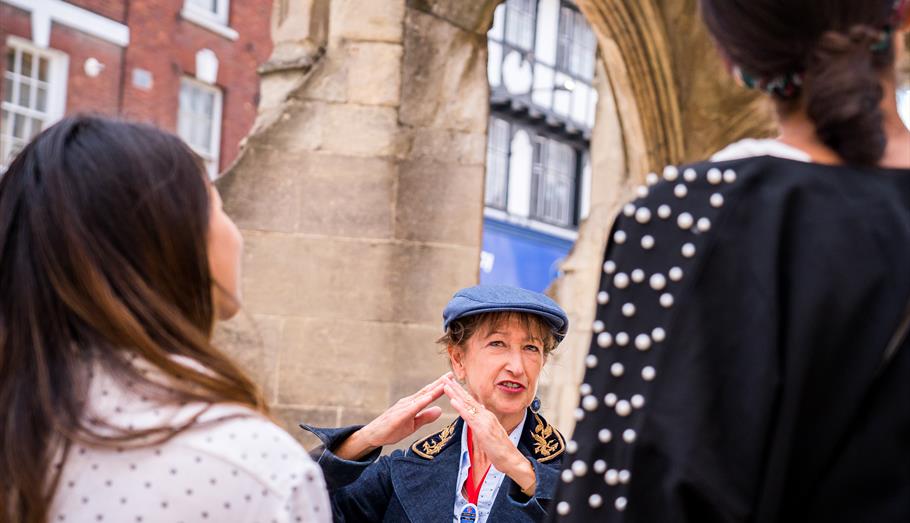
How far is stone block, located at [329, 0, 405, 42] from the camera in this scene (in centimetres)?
539

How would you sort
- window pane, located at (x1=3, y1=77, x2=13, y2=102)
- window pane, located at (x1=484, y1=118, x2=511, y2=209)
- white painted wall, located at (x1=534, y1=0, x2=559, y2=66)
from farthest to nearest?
white painted wall, located at (x1=534, y1=0, x2=559, y2=66) < window pane, located at (x1=484, y1=118, x2=511, y2=209) < window pane, located at (x1=3, y1=77, x2=13, y2=102)

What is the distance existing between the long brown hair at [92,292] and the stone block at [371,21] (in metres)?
3.81

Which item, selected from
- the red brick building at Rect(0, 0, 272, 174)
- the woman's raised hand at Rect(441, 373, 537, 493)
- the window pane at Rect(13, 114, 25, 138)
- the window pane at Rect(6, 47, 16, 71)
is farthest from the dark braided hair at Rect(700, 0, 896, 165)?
the window pane at Rect(13, 114, 25, 138)

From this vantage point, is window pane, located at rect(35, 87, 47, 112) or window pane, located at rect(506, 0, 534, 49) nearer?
window pane, located at rect(35, 87, 47, 112)

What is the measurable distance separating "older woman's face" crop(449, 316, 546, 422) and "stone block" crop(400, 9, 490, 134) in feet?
7.87

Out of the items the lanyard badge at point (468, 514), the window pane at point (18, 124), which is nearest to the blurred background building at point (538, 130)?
the window pane at point (18, 124)

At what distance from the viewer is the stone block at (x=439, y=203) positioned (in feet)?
17.4

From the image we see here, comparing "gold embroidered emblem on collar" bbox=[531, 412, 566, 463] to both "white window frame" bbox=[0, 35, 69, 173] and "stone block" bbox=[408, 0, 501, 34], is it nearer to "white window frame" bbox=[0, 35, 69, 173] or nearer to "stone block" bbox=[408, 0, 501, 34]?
"stone block" bbox=[408, 0, 501, 34]

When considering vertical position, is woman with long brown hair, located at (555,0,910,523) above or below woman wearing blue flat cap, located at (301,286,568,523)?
above

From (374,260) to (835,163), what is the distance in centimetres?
386

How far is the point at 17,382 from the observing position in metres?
1.51

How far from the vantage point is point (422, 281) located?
5.29 metres

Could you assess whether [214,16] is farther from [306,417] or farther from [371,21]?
[306,417]

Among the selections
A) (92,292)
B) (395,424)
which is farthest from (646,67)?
(92,292)
